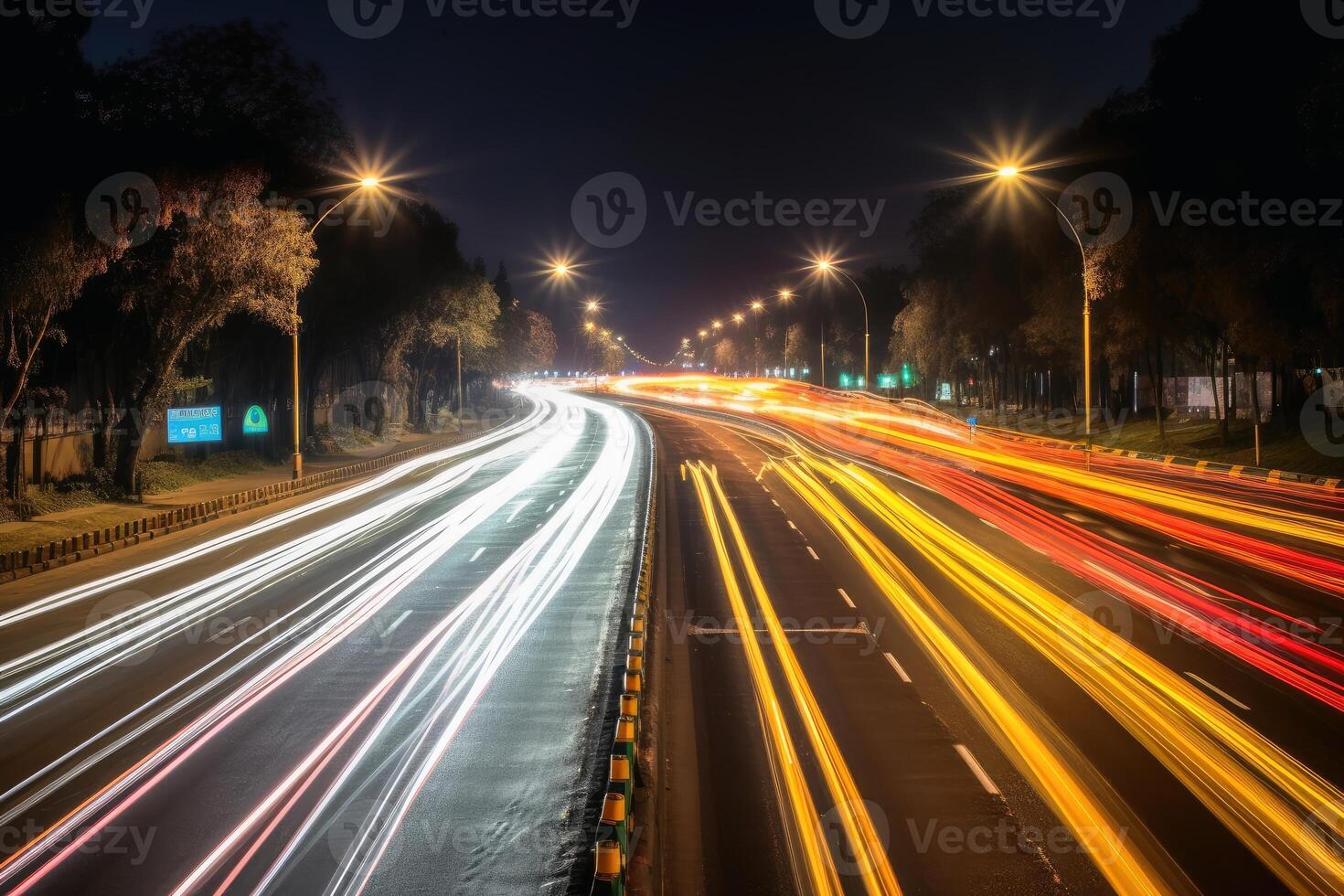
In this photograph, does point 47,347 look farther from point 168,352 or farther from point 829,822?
point 829,822

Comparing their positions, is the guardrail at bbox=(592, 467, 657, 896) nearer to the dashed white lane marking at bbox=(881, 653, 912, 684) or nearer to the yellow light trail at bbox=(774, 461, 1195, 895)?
the dashed white lane marking at bbox=(881, 653, 912, 684)

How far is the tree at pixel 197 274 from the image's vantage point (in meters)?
27.5

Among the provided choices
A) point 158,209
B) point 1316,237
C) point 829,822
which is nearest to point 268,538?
point 158,209

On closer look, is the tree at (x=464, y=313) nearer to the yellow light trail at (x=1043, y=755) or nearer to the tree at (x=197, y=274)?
the tree at (x=197, y=274)

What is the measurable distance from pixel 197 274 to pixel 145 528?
766 cm

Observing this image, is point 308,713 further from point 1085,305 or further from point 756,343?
point 756,343

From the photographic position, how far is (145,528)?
24.8 m

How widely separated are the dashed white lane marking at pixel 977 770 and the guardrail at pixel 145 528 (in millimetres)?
18004

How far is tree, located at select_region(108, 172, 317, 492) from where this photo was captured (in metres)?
27.5

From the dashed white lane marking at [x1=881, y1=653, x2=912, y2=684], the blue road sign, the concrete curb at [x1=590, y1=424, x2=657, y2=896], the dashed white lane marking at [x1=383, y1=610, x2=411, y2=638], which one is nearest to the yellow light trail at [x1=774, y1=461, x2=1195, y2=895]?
the dashed white lane marking at [x1=881, y1=653, x2=912, y2=684]

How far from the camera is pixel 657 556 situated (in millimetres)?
21047

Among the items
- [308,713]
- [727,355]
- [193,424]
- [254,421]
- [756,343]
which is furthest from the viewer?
[727,355]

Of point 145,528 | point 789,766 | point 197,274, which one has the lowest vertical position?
point 789,766

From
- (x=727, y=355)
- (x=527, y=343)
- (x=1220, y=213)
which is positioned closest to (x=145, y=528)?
(x=1220, y=213)
